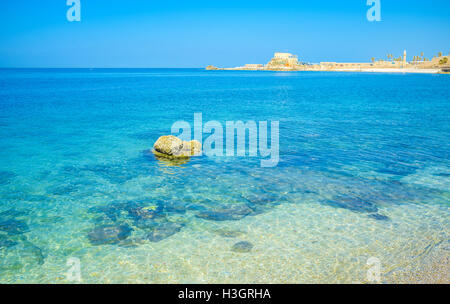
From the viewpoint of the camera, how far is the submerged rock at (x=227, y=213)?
10234 mm

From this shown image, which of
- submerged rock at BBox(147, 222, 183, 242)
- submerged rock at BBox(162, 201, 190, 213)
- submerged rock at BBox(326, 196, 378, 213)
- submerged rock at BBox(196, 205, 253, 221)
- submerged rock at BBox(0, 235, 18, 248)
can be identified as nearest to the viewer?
submerged rock at BBox(0, 235, 18, 248)

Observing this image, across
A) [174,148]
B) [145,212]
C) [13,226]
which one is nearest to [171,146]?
[174,148]

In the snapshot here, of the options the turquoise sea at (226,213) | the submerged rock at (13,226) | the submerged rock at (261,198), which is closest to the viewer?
the turquoise sea at (226,213)

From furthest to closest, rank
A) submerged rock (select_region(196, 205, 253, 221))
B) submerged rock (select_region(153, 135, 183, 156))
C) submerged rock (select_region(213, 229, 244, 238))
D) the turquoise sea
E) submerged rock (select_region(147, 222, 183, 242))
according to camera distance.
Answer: submerged rock (select_region(153, 135, 183, 156)) < submerged rock (select_region(196, 205, 253, 221)) < submerged rock (select_region(213, 229, 244, 238)) < submerged rock (select_region(147, 222, 183, 242)) < the turquoise sea

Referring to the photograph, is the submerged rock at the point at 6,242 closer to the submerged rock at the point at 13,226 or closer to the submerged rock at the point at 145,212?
the submerged rock at the point at 13,226

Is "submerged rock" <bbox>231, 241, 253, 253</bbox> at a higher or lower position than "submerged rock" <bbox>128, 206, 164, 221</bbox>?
lower

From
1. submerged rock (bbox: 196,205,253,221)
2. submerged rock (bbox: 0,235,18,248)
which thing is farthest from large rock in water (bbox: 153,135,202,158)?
submerged rock (bbox: 0,235,18,248)

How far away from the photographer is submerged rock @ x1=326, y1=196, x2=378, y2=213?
10680 millimetres

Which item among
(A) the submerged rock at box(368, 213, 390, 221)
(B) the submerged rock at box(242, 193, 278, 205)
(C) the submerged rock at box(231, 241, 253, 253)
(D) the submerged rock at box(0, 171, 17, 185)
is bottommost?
(C) the submerged rock at box(231, 241, 253, 253)

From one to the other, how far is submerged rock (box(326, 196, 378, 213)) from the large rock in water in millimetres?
8576

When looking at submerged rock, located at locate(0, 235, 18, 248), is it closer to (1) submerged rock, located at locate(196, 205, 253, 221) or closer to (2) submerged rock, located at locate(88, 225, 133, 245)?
(2) submerged rock, located at locate(88, 225, 133, 245)

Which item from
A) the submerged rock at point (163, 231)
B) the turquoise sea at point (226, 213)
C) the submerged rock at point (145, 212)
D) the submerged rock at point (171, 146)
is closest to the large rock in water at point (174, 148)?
the submerged rock at point (171, 146)

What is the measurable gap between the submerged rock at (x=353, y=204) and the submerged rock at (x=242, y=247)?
13.0 ft

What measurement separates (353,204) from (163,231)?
6.57 metres
